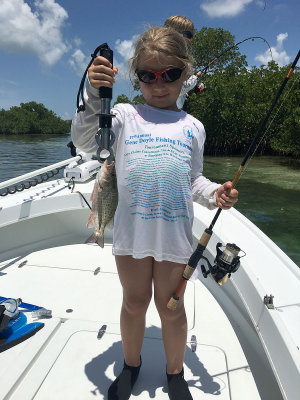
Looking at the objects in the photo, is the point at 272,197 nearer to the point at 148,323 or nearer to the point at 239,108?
the point at 148,323

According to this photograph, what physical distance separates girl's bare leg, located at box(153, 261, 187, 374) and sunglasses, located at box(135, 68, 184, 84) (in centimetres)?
88

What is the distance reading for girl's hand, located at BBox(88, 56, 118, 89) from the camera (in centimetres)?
119

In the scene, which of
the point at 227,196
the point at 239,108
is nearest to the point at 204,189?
the point at 227,196

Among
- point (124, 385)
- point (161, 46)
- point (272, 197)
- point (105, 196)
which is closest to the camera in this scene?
point (161, 46)

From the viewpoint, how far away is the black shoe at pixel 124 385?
1587mm

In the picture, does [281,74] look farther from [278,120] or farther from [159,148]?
[159,148]

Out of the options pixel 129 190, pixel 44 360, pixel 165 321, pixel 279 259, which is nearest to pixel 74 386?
pixel 44 360

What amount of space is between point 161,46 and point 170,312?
1308mm

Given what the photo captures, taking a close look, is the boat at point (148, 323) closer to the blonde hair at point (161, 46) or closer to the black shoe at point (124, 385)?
the black shoe at point (124, 385)

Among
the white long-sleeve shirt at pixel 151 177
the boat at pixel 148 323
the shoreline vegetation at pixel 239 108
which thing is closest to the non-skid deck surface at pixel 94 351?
the boat at pixel 148 323

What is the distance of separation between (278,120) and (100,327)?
81.1 ft

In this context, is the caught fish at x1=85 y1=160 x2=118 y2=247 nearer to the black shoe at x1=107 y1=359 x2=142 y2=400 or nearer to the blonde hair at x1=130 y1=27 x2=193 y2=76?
the blonde hair at x1=130 y1=27 x2=193 y2=76

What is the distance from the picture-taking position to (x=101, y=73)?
3.91 ft

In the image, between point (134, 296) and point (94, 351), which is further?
point (94, 351)
